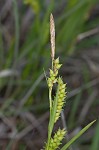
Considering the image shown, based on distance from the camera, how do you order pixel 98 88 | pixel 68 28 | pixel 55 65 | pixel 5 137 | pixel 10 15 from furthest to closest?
pixel 10 15, pixel 98 88, pixel 68 28, pixel 5 137, pixel 55 65

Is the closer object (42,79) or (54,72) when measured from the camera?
(54,72)

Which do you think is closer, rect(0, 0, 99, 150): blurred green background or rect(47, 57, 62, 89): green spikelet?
rect(47, 57, 62, 89): green spikelet

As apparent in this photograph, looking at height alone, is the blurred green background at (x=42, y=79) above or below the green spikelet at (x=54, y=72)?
above

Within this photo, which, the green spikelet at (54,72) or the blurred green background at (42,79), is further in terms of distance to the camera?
the blurred green background at (42,79)

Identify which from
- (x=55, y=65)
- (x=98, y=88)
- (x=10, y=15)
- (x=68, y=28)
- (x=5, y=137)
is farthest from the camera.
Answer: (x=10, y=15)

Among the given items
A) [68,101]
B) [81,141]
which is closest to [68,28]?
[68,101]

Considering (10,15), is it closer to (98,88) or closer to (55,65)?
(98,88)

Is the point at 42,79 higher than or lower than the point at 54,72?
higher

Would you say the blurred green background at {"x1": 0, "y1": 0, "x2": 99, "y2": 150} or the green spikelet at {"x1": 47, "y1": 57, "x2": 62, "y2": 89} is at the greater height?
the blurred green background at {"x1": 0, "y1": 0, "x2": 99, "y2": 150}
